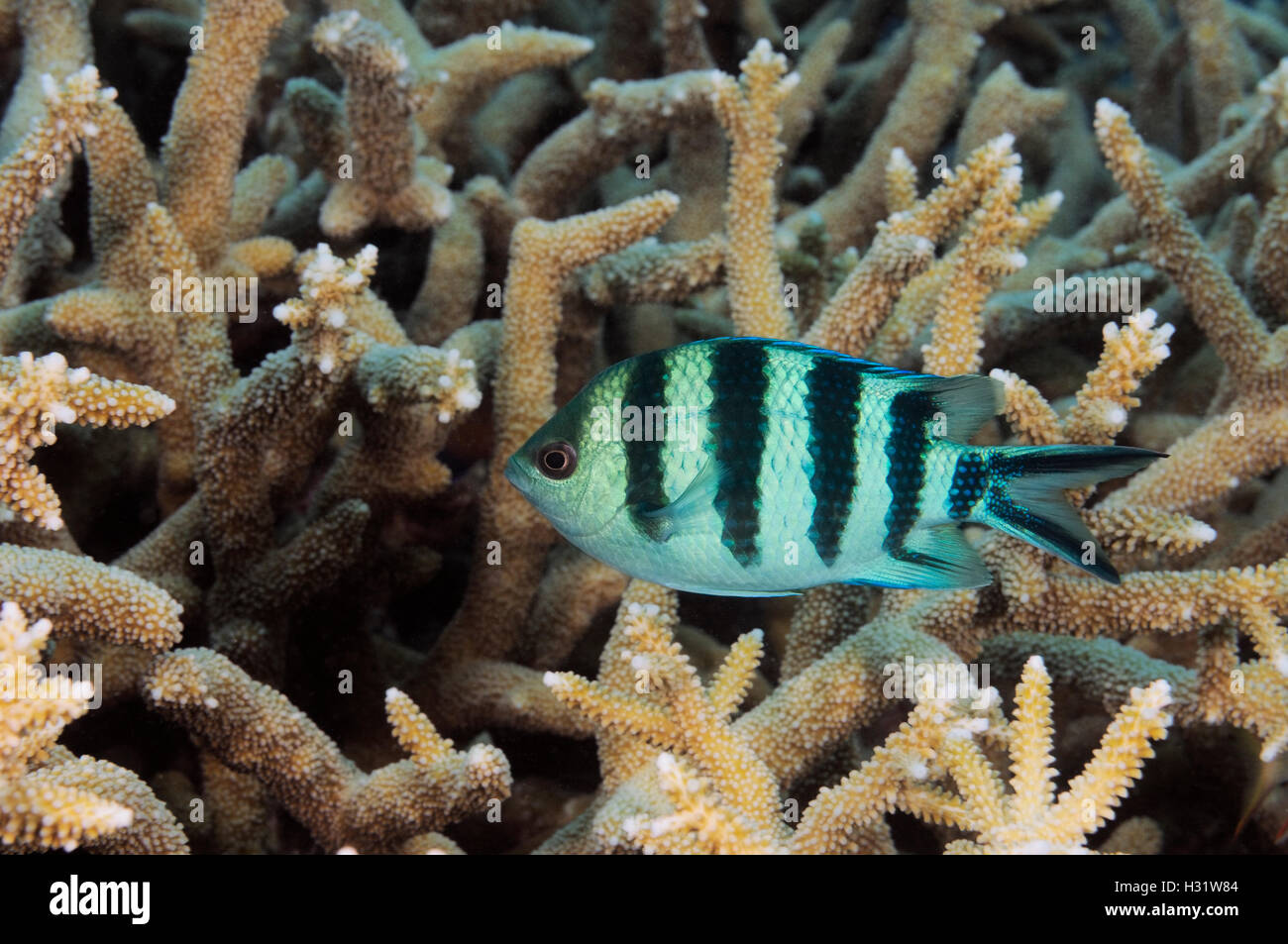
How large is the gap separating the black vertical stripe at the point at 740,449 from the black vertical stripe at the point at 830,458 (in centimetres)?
9

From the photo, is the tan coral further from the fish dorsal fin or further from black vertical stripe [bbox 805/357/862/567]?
the fish dorsal fin

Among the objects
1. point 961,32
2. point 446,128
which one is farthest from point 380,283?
point 961,32

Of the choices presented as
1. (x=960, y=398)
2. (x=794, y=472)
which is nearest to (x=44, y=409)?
(x=794, y=472)

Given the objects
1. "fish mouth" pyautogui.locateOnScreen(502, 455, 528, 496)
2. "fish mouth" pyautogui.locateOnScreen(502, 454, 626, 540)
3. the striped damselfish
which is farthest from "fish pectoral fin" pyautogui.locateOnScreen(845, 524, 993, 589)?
"fish mouth" pyautogui.locateOnScreen(502, 455, 528, 496)

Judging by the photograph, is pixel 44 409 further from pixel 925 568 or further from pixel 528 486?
pixel 925 568

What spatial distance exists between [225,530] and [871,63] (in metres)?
3.87

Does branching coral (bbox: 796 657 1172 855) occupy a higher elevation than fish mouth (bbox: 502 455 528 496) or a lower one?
lower

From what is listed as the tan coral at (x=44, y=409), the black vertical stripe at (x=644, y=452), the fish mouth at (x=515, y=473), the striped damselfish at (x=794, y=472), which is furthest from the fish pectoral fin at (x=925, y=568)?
the tan coral at (x=44, y=409)

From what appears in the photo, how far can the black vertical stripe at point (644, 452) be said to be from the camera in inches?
66.9

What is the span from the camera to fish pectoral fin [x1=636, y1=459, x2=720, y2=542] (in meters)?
1.65

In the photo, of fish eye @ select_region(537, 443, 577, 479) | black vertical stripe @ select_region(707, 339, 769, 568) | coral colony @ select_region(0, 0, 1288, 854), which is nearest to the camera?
black vertical stripe @ select_region(707, 339, 769, 568)

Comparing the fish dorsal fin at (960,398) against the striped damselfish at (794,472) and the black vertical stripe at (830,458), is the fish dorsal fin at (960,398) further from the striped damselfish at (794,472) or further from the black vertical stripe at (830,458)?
the black vertical stripe at (830,458)

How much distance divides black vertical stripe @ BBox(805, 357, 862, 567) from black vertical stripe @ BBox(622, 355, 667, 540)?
10.6 inches

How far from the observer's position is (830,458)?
165cm
